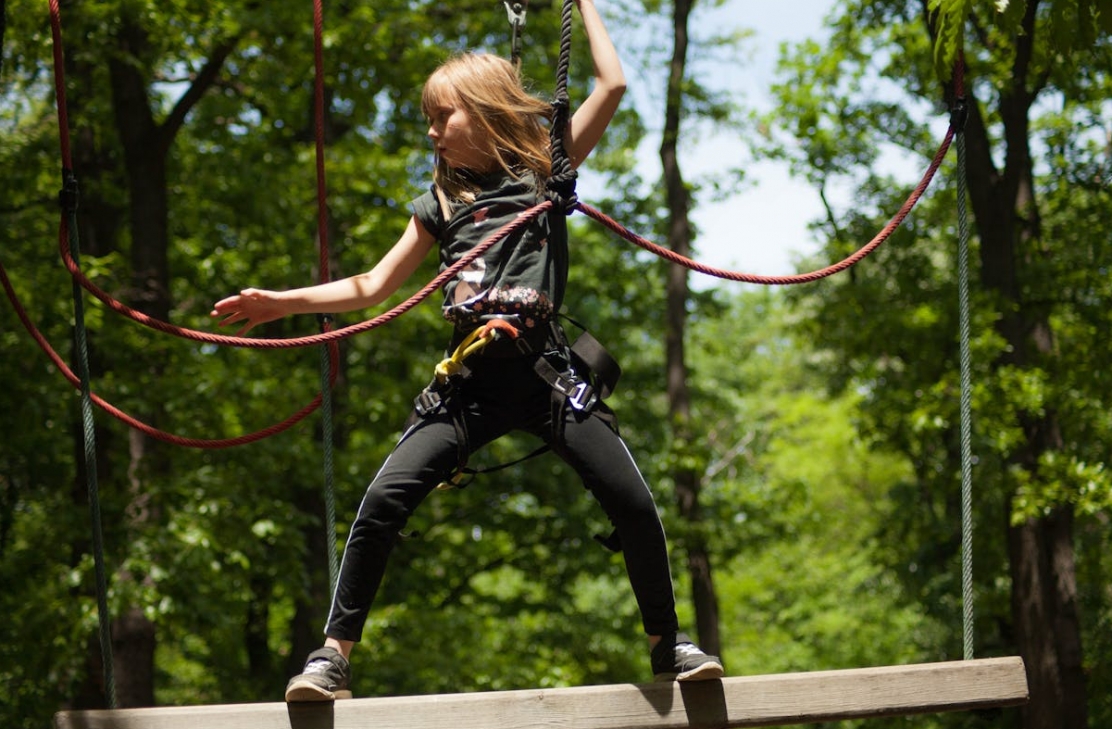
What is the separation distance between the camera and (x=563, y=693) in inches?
95.8

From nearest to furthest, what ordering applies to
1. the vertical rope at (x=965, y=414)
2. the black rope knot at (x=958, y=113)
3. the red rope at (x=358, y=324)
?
the red rope at (x=358, y=324) < the vertical rope at (x=965, y=414) < the black rope knot at (x=958, y=113)

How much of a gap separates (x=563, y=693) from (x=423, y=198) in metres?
1.22

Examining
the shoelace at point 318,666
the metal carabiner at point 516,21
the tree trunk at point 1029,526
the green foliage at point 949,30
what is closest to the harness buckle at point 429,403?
the shoelace at point 318,666

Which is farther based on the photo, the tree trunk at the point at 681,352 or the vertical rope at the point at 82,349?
the tree trunk at the point at 681,352

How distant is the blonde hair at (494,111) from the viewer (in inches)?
107

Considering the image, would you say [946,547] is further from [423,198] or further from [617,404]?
[423,198]

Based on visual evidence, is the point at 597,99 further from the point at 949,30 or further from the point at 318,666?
the point at 318,666

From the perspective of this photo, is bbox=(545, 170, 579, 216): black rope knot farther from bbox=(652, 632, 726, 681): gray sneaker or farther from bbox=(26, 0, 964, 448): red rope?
bbox=(652, 632, 726, 681): gray sneaker

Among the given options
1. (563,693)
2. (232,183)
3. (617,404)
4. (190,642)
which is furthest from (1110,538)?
(190,642)

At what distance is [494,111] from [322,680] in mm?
1350

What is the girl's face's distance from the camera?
272cm

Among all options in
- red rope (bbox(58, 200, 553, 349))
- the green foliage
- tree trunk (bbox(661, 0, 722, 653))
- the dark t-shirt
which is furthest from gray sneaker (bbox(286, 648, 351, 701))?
tree trunk (bbox(661, 0, 722, 653))

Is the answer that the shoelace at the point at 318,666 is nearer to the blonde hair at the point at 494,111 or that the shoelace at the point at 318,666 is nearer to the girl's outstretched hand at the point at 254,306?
the girl's outstretched hand at the point at 254,306

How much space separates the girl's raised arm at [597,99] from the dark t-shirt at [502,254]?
14cm
